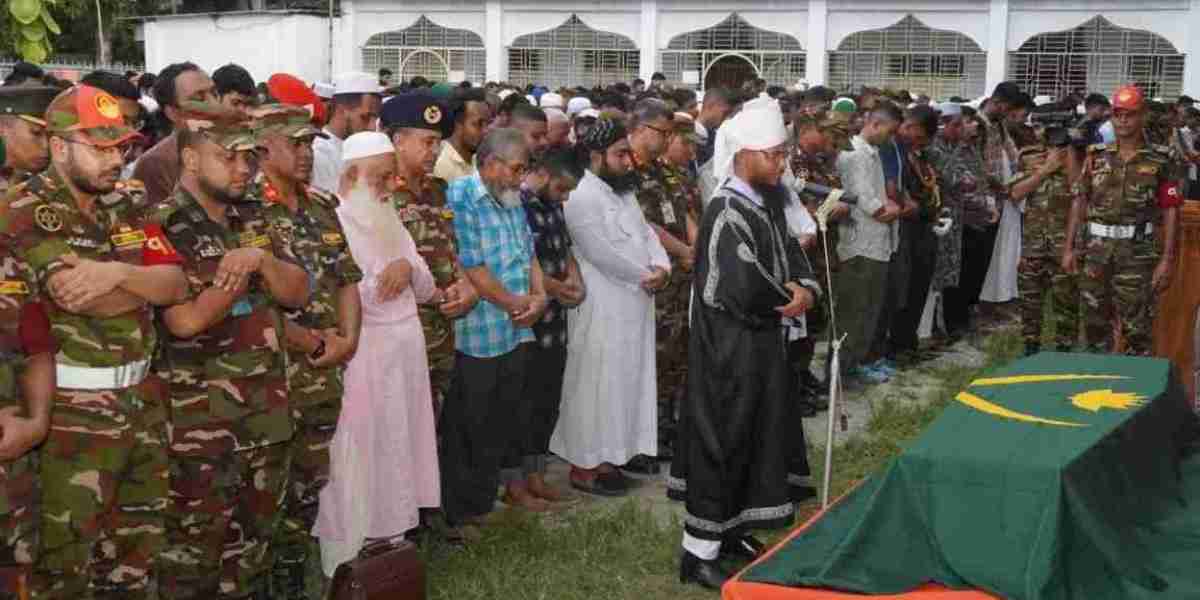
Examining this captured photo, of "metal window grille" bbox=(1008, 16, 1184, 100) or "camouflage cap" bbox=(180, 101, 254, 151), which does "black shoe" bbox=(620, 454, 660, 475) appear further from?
"metal window grille" bbox=(1008, 16, 1184, 100)

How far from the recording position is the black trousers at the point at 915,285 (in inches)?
349

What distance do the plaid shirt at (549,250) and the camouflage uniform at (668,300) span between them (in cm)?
75

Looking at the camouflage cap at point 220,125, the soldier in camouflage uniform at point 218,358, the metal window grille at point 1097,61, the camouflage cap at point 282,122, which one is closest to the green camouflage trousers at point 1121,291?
the camouflage cap at point 282,122

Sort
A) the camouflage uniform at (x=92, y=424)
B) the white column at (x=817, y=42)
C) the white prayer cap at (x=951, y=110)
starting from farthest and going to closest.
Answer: the white column at (x=817, y=42)
the white prayer cap at (x=951, y=110)
the camouflage uniform at (x=92, y=424)

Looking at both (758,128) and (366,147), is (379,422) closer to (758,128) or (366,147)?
(366,147)

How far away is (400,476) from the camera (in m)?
4.71

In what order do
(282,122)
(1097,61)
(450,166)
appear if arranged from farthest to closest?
(1097,61) → (450,166) → (282,122)

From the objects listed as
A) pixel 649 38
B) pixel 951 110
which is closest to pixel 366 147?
pixel 951 110

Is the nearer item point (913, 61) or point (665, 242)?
point (665, 242)

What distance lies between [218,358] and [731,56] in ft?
76.7

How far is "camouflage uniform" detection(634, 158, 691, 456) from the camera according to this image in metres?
6.56

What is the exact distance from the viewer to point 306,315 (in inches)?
166

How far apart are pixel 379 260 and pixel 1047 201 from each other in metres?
5.23

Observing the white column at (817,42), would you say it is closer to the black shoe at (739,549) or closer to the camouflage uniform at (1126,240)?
the camouflage uniform at (1126,240)
